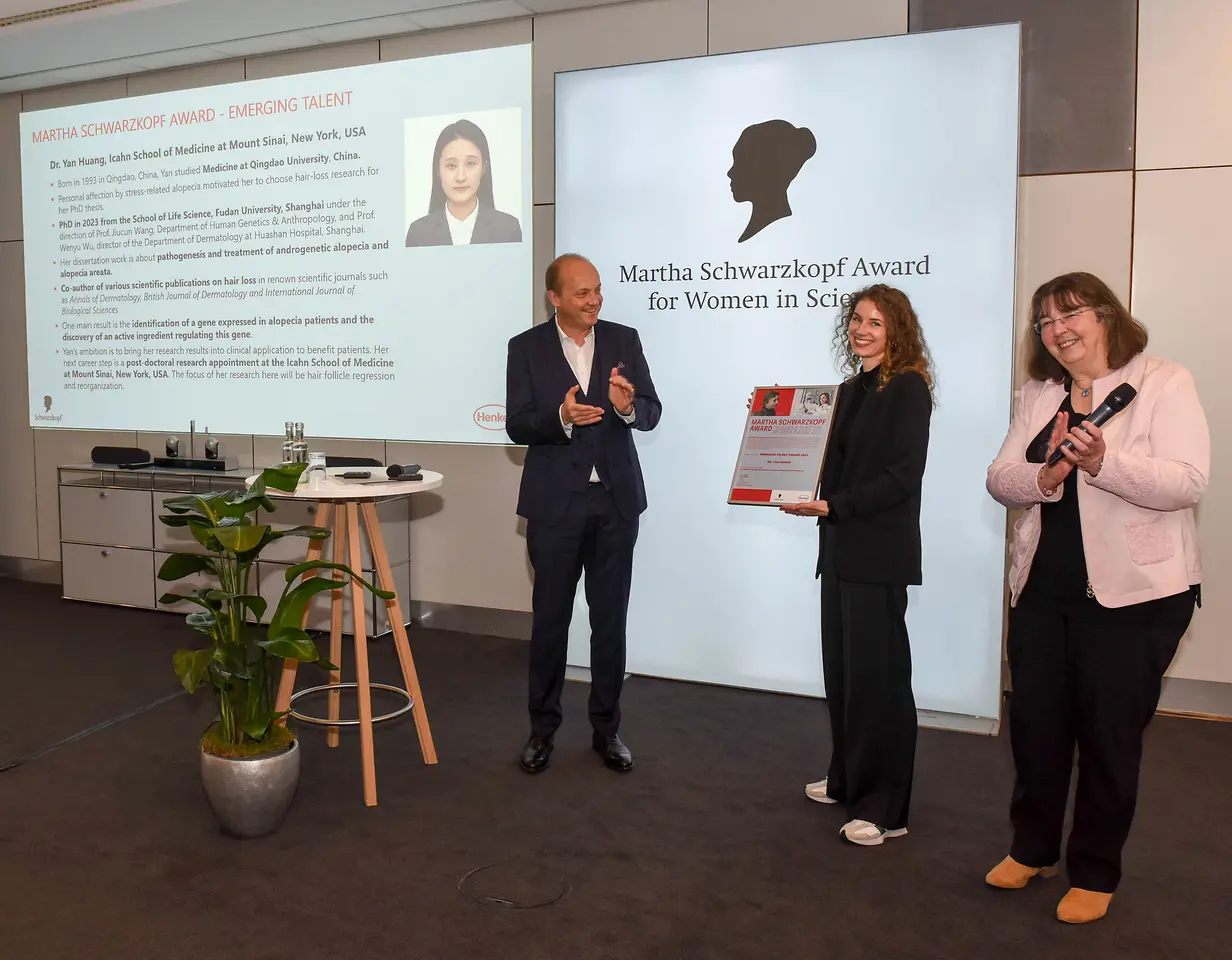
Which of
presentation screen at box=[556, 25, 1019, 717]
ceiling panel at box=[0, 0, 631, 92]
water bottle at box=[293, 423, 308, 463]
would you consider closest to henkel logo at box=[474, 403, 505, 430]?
presentation screen at box=[556, 25, 1019, 717]

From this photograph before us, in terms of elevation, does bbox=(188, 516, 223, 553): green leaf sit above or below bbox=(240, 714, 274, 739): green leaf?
above

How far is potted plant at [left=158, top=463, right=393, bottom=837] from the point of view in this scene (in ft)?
8.61

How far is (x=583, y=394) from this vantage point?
314 centimetres

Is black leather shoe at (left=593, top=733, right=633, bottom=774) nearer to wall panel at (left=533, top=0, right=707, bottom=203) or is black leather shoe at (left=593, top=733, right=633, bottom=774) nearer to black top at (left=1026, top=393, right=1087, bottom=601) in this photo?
black top at (left=1026, top=393, right=1087, bottom=601)

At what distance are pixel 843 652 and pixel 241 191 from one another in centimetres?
415

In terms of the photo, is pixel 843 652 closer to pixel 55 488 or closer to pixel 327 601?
pixel 327 601

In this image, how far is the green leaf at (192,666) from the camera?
2537 mm

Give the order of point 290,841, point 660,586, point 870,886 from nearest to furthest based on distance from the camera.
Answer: point 870,886 → point 290,841 → point 660,586

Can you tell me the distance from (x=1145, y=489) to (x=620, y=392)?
58.4 inches

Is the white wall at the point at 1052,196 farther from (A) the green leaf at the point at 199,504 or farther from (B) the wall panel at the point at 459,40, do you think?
(A) the green leaf at the point at 199,504

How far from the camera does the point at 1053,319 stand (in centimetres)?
221

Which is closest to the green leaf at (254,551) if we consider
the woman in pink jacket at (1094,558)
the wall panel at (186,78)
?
the woman in pink jacket at (1094,558)

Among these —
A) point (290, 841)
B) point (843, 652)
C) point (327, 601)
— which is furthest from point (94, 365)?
point (843, 652)

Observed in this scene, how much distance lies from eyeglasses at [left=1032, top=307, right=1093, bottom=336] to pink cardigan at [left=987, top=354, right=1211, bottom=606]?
168 millimetres
